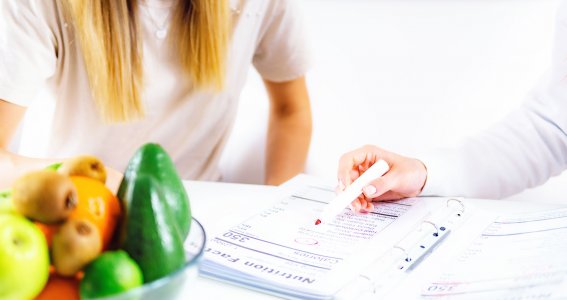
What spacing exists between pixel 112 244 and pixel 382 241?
28 cm

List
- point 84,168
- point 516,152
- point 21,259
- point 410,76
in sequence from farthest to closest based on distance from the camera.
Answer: point 410,76
point 516,152
point 84,168
point 21,259

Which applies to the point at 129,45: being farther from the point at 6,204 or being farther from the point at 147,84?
the point at 6,204

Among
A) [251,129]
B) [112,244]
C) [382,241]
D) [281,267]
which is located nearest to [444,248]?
[382,241]

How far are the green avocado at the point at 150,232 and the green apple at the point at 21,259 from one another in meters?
0.05

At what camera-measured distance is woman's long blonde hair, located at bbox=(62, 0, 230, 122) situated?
786 millimetres

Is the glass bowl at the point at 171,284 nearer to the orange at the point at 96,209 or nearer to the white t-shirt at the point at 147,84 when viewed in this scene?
the orange at the point at 96,209

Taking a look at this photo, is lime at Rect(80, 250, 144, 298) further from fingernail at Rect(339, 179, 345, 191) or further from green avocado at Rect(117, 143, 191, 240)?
fingernail at Rect(339, 179, 345, 191)

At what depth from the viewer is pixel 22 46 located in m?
0.74

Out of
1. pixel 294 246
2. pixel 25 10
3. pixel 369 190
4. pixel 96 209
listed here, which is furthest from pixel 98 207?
pixel 25 10

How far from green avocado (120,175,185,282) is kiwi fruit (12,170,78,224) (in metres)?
0.04

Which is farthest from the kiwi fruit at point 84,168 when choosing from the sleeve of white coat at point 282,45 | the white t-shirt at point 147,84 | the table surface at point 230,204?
the sleeve of white coat at point 282,45

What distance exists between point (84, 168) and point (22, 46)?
365mm

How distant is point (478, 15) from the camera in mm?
1154

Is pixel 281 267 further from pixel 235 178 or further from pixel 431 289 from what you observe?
pixel 235 178
